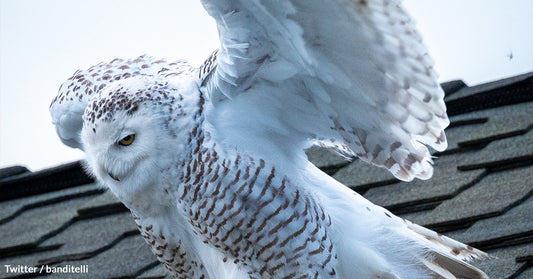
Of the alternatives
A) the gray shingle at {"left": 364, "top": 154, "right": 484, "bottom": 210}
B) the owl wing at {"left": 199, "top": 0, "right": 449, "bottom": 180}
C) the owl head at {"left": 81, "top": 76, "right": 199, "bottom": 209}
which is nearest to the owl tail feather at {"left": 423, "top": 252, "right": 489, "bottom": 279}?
the owl wing at {"left": 199, "top": 0, "right": 449, "bottom": 180}

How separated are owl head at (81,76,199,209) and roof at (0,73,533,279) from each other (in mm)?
847

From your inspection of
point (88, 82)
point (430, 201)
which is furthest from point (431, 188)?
point (88, 82)

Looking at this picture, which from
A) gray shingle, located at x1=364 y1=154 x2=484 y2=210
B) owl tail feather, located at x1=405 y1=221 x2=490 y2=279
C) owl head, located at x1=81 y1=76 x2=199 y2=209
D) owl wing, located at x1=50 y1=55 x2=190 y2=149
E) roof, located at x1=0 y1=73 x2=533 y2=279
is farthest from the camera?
gray shingle, located at x1=364 y1=154 x2=484 y2=210

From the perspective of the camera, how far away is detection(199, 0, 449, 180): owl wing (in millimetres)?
3016

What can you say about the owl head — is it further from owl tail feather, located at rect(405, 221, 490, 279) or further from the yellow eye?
owl tail feather, located at rect(405, 221, 490, 279)

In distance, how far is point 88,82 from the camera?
3.48 meters

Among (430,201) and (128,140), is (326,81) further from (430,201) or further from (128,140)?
A: (430,201)

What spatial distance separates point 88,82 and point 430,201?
42.4 inches

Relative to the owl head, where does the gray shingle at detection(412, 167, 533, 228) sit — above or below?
below

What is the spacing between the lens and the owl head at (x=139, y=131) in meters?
3.12

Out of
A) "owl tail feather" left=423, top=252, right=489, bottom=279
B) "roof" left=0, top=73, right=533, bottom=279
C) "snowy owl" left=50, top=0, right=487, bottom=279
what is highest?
"snowy owl" left=50, top=0, right=487, bottom=279

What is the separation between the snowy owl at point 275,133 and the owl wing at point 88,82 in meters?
0.16

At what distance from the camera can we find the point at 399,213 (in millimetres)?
3977

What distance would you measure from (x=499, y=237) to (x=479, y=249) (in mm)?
68
